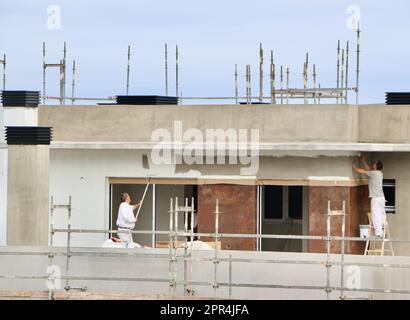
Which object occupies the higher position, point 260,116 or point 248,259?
point 260,116

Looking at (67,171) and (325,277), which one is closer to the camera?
(325,277)

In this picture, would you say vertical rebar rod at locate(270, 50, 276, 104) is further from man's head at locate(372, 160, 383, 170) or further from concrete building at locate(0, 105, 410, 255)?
man's head at locate(372, 160, 383, 170)

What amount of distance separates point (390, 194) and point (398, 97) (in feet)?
7.31

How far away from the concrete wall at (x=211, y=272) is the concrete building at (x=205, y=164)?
5.34ft

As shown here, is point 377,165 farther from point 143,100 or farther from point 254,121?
point 143,100

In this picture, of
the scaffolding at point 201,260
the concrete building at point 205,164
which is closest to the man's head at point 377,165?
the concrete building at point 205,164

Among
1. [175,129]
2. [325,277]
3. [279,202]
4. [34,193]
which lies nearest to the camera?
[325,277]

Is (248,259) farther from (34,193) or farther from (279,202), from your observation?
(279,202)

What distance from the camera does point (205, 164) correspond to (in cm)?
3456

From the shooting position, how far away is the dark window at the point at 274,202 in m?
37.8

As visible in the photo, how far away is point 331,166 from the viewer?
111ft

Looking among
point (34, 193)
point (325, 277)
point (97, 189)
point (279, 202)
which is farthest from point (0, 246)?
point (279, 202)

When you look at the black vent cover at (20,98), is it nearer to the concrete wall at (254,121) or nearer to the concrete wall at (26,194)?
the concrete wall at (254,121)

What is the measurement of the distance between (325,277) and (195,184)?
6.04m
